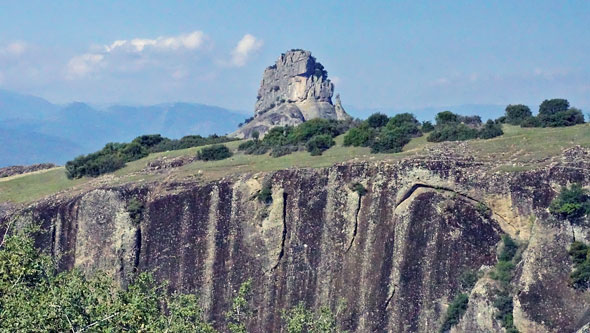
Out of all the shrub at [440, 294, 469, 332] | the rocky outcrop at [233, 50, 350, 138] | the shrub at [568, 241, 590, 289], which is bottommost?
the shrub at [440, 294, 469, 332]

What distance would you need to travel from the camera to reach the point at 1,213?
4788cm

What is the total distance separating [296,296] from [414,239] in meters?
6.42

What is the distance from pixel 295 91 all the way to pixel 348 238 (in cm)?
7578

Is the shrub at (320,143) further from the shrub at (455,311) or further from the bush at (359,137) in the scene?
the shrub at (455,311)

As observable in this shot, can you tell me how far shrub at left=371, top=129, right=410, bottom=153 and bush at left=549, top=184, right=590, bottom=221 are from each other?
10.8 metres

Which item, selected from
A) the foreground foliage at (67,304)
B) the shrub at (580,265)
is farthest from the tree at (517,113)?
the foreground foliage at (67,304)

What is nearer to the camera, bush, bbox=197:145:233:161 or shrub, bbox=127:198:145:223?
shrub, bbox=127:198:145:223

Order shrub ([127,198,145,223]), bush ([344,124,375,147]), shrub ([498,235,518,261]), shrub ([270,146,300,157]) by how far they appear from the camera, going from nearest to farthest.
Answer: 1. shrub ([498,235,518,261])
2. shrub ([127,198,145,223])
3. bush ([344,124,375,147])
4. shrub ([270,146,300,157])

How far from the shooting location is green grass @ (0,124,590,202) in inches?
1692

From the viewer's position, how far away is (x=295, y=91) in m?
118

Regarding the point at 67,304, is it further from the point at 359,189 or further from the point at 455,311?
the point at 359,189

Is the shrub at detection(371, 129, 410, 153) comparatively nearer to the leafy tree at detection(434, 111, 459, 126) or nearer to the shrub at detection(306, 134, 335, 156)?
the shrub at detection(306, 134, 335, 156)

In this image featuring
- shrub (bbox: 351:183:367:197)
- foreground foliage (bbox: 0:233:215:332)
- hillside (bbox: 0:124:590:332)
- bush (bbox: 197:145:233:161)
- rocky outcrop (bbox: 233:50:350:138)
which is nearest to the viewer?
foreground foliage (bbox: 0:233:215:332)

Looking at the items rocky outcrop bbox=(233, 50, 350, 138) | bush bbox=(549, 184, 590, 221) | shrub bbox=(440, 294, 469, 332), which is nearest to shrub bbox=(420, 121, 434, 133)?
bush bbox=(549, 184, 590, 221)
